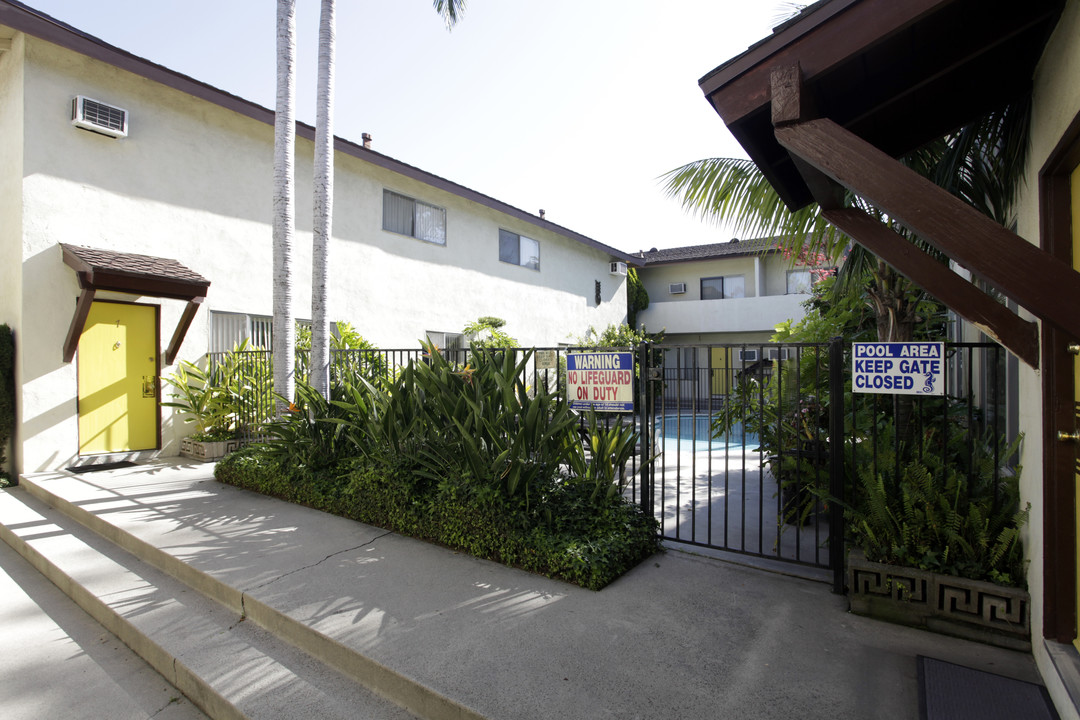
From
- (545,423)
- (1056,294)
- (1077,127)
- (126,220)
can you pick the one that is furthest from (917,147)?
(126,220)

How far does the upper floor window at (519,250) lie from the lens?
610 inches

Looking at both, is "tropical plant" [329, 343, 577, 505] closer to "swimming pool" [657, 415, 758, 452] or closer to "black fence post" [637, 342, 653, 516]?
"black fence post" [637, 342, 653, 516]

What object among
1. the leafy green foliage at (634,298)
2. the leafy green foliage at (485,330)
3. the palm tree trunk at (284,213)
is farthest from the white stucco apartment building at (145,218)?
the leafy green foliage at (634,298)

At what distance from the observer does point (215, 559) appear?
4.52 metres

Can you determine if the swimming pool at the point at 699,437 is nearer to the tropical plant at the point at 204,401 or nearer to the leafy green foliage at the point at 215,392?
the leafy green foliage at the point at 215,392

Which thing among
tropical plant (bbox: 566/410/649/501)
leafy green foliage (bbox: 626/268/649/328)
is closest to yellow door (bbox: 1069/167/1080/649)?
tropical plant (bbox: 566/410/649/501)

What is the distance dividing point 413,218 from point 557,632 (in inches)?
437

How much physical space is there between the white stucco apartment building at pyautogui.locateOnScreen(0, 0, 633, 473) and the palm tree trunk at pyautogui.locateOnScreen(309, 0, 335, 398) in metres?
2.56

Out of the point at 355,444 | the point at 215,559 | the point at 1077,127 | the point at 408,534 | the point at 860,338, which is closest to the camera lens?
the point at 1077,127

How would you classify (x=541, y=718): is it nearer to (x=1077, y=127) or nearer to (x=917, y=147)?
(x=1077, y=127)

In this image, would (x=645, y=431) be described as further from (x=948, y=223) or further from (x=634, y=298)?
(x=634, y=298)

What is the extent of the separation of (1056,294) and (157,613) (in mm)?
5185

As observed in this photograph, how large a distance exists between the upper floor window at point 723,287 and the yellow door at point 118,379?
715 inches

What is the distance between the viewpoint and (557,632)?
130 inches
